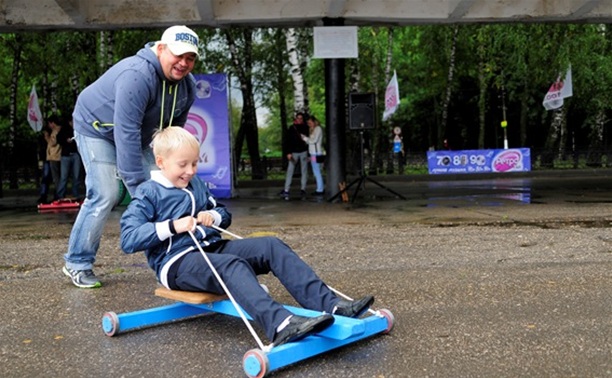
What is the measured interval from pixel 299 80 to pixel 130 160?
1364cm

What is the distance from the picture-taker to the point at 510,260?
546 centimetres

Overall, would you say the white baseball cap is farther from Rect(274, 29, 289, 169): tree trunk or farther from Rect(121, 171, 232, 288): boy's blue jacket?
Rect(274, 29, 289, 169): tree trunk

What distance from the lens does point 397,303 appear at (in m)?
4.11

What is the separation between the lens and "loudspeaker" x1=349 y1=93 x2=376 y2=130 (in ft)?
38.9

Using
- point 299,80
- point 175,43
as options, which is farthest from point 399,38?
point 175,43

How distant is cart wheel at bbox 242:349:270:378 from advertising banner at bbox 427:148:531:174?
20.3 m

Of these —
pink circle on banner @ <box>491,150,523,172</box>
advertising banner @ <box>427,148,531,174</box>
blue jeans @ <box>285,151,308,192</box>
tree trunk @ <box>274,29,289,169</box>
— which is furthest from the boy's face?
pink circle on banner @ <box>491,150,523,172</box>

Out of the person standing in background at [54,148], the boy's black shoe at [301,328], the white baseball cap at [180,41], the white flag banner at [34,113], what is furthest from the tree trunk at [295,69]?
the boy's black shoe at [301,328]

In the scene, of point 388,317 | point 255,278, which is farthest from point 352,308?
point 255,278

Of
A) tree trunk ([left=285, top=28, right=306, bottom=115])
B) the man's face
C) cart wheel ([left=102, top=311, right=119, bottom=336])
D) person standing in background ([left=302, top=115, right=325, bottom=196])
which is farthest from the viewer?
tree trunk ([left=285, top=28, right=306, bottom=115])

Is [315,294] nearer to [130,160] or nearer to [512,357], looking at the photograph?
[512,357]

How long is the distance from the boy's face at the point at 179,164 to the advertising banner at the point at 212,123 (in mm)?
9685

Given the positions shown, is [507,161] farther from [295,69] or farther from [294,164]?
[294,164]

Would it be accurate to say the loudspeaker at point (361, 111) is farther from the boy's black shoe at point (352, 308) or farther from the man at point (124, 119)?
the boy's black shoe at point (352, 308)
